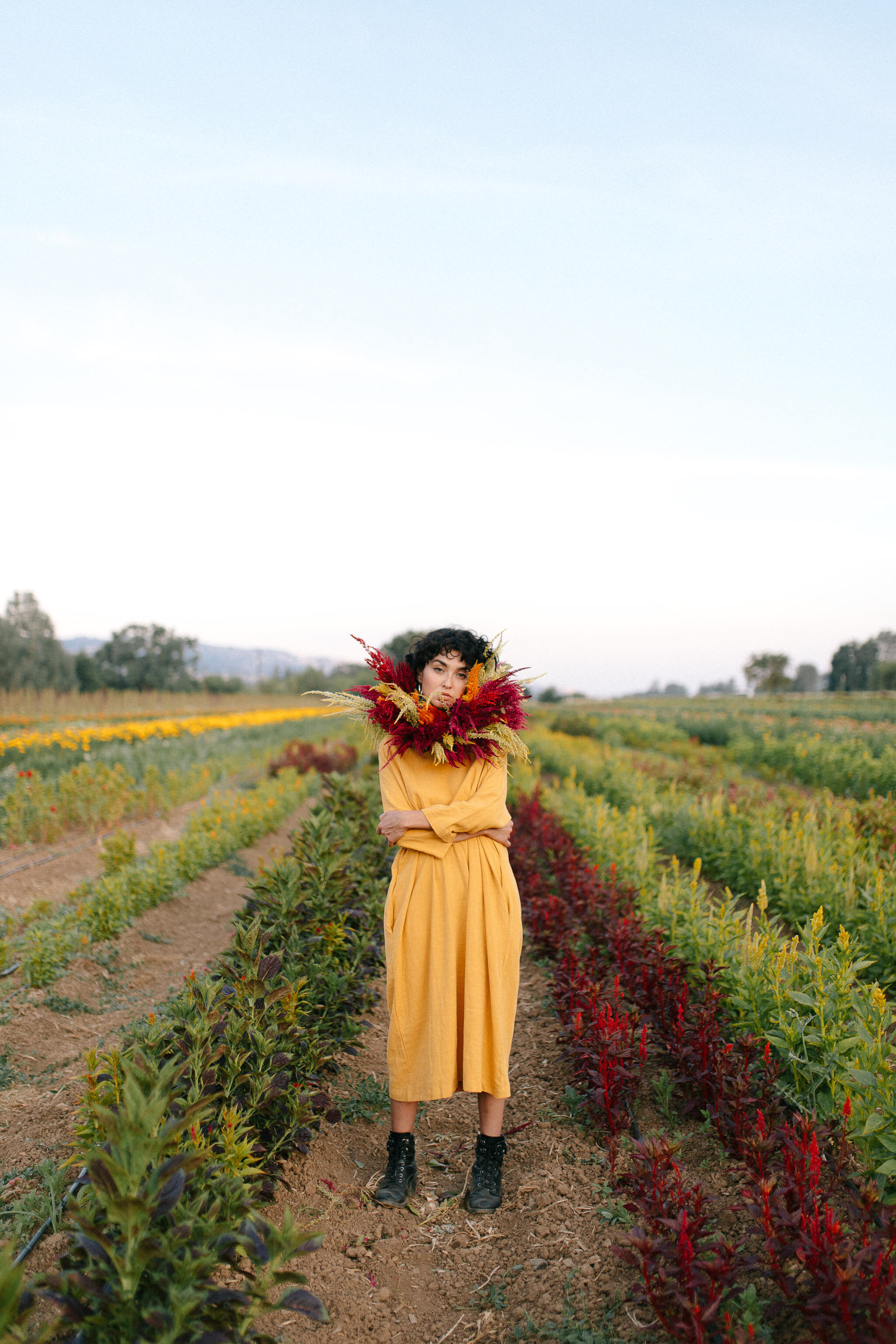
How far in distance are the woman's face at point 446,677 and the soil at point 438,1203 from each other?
159 centimetres

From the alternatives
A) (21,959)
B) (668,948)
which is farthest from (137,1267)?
(21,959)

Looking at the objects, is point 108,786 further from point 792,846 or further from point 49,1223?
point 792,846

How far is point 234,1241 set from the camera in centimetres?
173

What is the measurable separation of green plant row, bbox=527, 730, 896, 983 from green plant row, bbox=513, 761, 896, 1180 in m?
0.21

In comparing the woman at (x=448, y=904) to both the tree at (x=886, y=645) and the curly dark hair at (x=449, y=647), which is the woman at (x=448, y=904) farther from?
the tree at (x=886, y=645)

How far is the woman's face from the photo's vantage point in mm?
2820

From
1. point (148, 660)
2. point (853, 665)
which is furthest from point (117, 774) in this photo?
point (853, 665)

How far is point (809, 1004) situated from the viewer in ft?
8.99

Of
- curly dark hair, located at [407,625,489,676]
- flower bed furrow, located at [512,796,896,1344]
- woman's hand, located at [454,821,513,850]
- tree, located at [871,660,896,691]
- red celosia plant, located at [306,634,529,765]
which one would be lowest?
flower bed furrow, located at [512,796,896,1344]

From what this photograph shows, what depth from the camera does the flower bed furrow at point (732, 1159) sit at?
5.83 feet

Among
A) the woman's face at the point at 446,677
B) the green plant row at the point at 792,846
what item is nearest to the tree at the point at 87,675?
the green plant row at the point at 792,846

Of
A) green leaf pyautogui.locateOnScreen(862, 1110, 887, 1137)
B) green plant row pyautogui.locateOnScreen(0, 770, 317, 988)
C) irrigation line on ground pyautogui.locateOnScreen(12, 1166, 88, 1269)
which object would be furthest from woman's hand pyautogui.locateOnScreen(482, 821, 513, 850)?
green plant row pyautogui.locateOnScreen(0, 770, 317, 988)

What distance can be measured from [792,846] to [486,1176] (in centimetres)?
331

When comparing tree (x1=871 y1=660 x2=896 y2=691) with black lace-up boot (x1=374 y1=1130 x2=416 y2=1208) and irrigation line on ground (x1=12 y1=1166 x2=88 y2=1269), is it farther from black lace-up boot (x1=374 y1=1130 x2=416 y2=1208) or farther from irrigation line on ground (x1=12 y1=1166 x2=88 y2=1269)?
irrigation line on ground (x1=12 y1=1166 x2=88 y2=1269)
